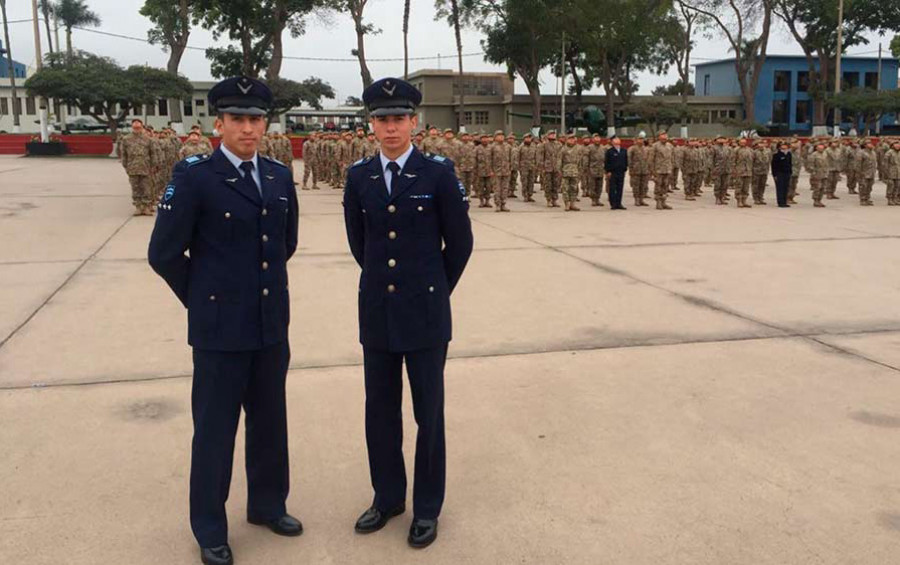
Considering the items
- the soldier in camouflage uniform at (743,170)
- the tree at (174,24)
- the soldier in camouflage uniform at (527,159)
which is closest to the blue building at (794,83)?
the tree at (174,24)

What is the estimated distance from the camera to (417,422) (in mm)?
3031

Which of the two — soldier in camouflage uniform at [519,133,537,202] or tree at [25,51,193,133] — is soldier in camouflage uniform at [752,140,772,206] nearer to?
soldier in camouflage uniform at [519,133,537,202]

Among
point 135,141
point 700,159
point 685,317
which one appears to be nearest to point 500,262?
point 685,317

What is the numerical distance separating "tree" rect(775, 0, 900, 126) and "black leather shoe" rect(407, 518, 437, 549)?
5471 cm

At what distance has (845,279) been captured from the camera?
8.30 meters

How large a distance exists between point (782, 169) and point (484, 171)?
6473 millimetres

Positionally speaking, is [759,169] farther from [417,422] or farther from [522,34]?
[522,34]

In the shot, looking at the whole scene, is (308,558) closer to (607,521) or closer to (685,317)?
(607,521)

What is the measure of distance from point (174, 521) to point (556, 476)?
1660mm

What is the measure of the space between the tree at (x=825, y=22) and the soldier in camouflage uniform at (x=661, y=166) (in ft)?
130

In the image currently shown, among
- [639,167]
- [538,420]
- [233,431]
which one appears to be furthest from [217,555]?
[639,167]

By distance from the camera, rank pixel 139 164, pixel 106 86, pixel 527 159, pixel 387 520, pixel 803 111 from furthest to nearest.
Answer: pixel 803 111, pixel 106 86, pixel 527 159, pixel 139 164, pixel 387 520

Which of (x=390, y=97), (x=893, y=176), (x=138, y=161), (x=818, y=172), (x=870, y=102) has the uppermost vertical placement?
(x=870, y=102)

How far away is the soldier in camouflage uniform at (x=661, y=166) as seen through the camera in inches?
637
